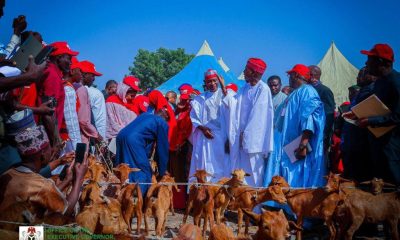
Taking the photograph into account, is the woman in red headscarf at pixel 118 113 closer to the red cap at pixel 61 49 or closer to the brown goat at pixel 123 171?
the red cap at pixel 61 49

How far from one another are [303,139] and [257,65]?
1522 mm

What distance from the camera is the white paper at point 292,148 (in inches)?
279

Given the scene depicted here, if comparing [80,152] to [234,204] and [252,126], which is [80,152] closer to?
[234,204]

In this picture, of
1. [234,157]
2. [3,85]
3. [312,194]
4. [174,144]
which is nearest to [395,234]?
[312,194]

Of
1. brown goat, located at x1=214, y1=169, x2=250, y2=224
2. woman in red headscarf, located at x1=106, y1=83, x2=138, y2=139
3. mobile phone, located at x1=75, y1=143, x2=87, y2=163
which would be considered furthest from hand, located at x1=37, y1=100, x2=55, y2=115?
woman in red headscarf, located at x1=106, y1=83, x2=138, y2=139

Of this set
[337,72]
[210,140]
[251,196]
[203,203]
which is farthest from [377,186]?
[337,72]

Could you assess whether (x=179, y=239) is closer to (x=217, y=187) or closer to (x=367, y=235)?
(x=217, y=187)

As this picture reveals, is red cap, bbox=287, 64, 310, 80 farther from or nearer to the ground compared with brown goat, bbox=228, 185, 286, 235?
farther from the ground

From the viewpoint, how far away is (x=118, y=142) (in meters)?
6.25

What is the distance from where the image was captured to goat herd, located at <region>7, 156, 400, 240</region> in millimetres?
3732

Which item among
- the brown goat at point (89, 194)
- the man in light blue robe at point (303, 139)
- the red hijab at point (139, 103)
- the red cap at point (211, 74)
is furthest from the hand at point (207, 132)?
the brown goat at point (89, 194)

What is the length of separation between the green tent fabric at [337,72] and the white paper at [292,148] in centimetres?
1897

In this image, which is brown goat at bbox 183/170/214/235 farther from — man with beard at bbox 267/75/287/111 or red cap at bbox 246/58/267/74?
man with beard at bbox 267/75/287/111

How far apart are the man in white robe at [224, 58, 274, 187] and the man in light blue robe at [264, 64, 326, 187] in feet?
0.77
